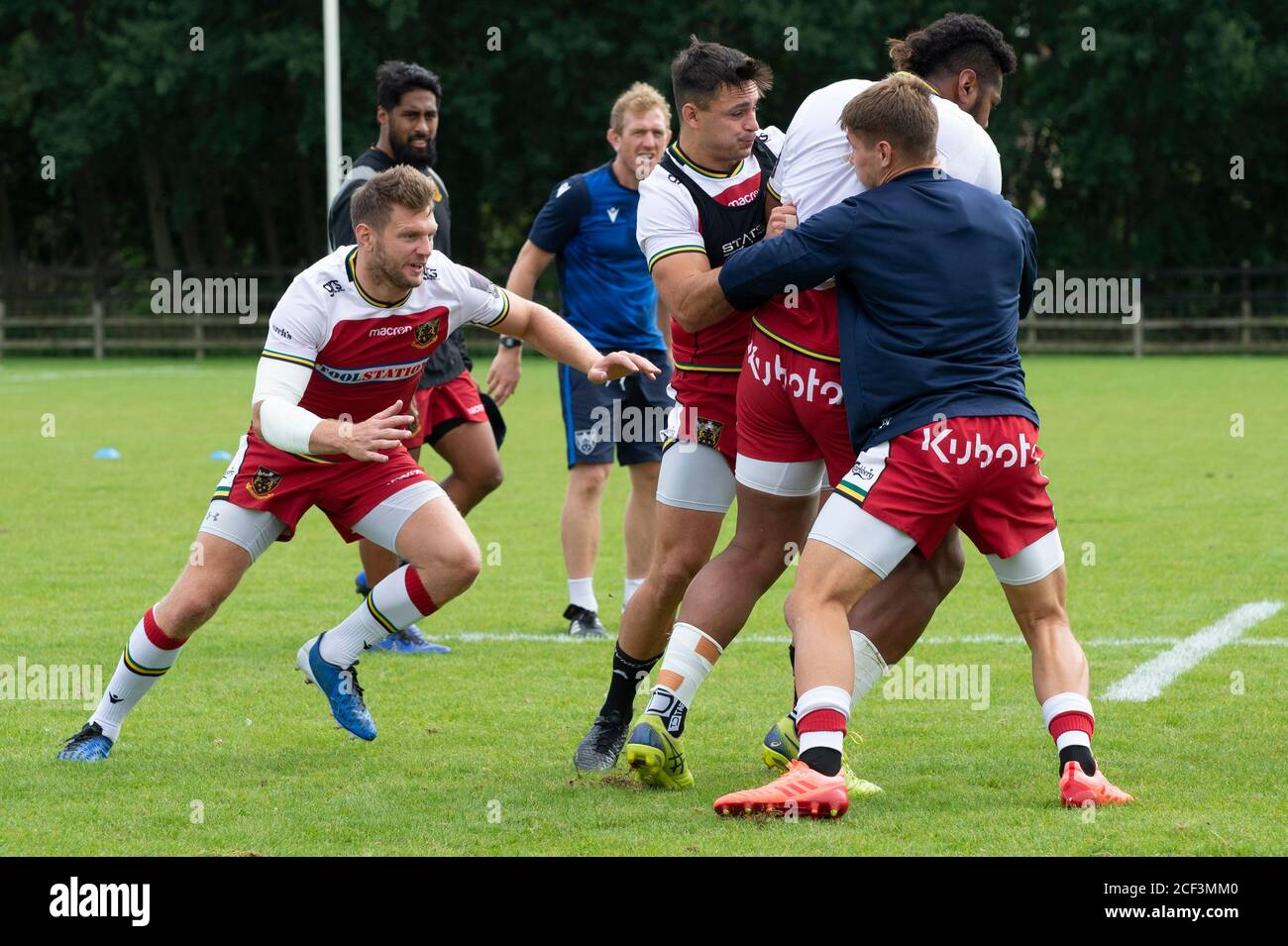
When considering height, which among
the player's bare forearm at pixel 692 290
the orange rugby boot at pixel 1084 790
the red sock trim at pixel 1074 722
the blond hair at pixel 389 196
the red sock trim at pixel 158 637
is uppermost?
the blond hair at pixel 389 196

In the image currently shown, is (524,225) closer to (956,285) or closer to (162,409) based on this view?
(162,409)

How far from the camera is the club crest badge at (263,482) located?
18.7 feet

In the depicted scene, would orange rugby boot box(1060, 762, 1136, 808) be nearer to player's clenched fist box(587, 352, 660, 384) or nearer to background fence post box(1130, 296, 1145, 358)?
player's clenched fist box(587, 352, 660, 384)

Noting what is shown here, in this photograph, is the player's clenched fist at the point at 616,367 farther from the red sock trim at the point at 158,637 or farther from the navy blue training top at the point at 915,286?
the red sock trim at the point at 158,637

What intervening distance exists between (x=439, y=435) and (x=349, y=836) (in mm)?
3555

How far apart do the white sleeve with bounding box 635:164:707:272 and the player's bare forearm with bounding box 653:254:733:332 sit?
4 cm

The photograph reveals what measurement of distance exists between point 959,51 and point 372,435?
2153 millimetres

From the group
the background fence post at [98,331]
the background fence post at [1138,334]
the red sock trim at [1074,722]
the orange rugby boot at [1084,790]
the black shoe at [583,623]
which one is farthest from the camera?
the background fence post at [98,331]

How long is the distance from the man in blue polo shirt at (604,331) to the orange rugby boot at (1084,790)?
11.3 feet

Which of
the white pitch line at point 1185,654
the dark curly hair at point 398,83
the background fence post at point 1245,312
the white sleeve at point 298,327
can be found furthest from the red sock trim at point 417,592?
the background fence post at point 1245,312

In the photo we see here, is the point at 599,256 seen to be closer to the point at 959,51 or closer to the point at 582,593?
the point at 582,593

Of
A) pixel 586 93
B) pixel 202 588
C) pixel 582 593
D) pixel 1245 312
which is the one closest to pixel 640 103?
pixel 582 593

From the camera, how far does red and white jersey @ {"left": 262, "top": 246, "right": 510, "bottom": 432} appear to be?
5.55 metres

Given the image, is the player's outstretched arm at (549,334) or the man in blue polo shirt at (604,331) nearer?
the player's outstretched arm at (549,334)
